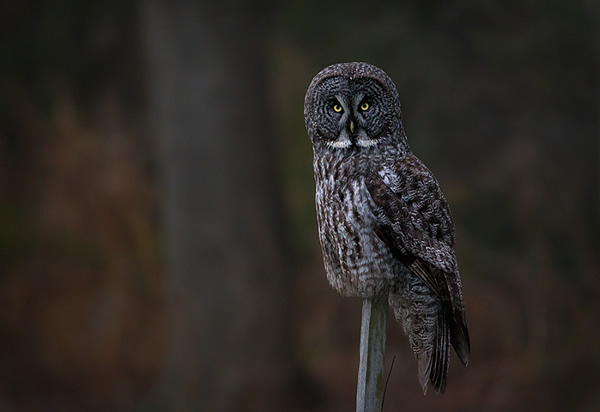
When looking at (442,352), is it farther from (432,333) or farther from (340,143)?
(340,143)

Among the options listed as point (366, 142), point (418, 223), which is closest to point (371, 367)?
point (418, 223)

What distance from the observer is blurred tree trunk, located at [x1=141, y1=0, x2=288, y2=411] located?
4.72 m

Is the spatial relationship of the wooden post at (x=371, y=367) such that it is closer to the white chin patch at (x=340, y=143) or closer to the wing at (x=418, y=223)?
the wing at (x=418, y=223)

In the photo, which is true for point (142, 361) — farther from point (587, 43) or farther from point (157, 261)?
point (587, 43)

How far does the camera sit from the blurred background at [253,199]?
477 centimetres

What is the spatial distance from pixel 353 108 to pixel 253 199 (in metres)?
2.95

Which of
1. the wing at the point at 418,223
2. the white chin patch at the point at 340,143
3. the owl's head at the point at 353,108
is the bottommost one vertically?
the wing at the point at 418,223

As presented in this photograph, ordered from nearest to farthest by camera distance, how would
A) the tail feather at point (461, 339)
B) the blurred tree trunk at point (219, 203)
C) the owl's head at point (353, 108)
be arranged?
the owl's head at point (353, 108), the tail feather at point (461, 339), the blurred tree trunk at point (219, 203)

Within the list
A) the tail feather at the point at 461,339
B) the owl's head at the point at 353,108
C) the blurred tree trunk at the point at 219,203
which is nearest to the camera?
the owl's head at the point at 353,108

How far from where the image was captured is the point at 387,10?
6062 mm

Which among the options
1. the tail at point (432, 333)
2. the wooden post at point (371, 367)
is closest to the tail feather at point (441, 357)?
the tail at point (432, 333)

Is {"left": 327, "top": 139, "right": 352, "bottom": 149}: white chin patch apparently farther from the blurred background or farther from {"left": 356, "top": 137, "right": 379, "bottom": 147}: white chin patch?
the blurred background

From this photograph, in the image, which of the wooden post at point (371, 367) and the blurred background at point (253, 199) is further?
the blurred background at point (253, 199)

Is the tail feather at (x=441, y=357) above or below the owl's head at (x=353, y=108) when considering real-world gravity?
below
